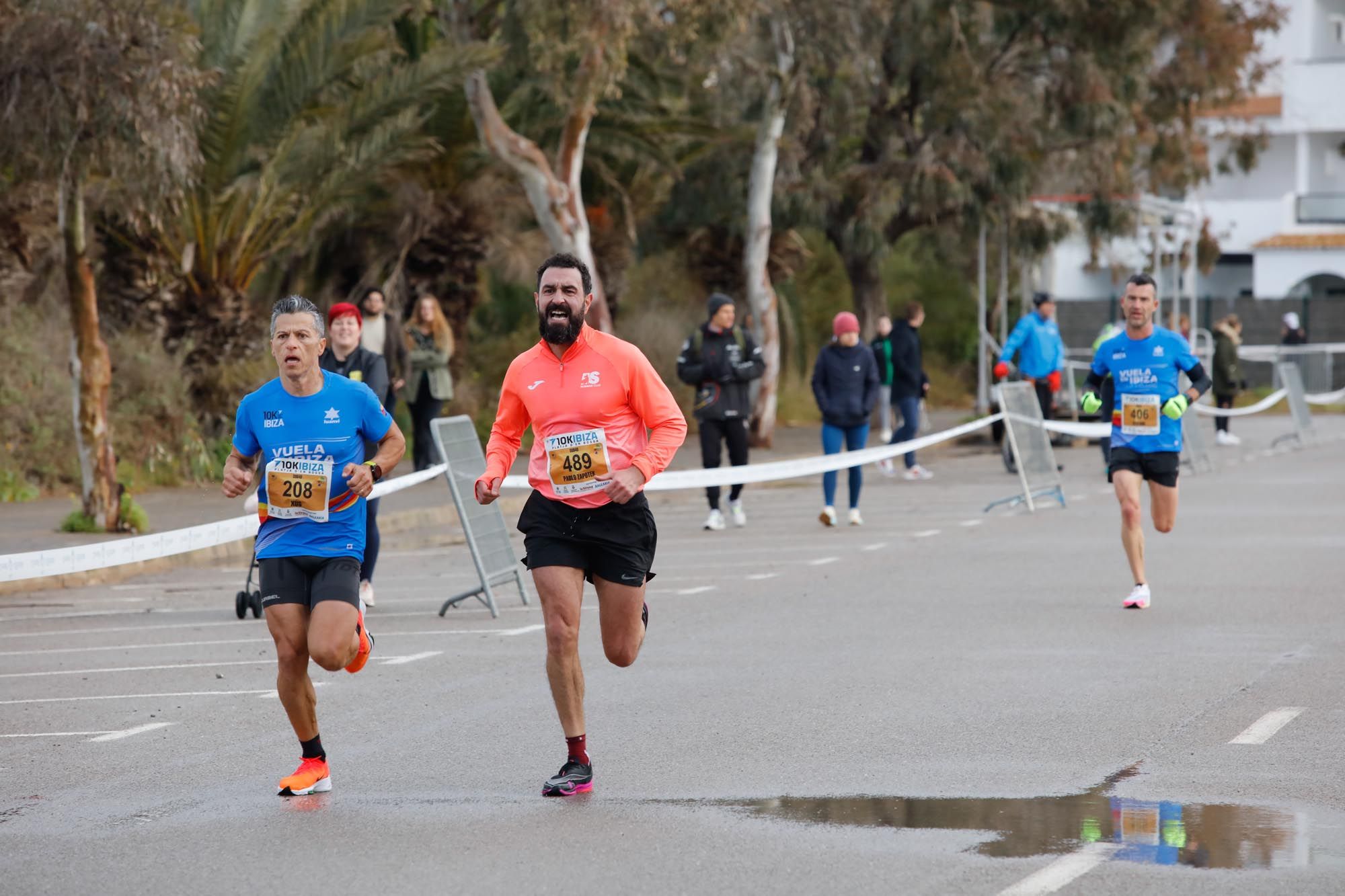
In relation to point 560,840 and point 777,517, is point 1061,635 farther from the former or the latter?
point 777,517

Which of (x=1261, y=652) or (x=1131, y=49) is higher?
(x=1131, y=49)

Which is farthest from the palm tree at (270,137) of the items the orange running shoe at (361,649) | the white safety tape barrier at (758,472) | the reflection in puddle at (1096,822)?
the reflection in puddle at (1096,822)

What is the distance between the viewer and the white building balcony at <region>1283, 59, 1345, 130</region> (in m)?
57.5

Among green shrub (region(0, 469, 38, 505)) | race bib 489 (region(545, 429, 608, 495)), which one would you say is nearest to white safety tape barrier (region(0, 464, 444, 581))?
race bib 489 (region(545, 429, 608, 495))

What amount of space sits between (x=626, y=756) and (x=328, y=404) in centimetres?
184

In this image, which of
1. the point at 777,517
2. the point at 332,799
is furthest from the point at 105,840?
the point at 777,517

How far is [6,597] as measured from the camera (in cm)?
1373

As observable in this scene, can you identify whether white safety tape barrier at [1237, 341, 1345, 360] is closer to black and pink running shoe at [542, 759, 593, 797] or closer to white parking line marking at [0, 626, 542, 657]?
white parking line marking at [0, 626, 542, 657]

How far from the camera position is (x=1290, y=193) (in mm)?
58062

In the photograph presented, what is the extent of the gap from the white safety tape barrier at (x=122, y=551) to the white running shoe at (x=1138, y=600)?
4.65 metres

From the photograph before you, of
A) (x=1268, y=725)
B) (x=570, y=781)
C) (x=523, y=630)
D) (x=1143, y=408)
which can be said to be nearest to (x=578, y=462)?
(x=570, y=781)

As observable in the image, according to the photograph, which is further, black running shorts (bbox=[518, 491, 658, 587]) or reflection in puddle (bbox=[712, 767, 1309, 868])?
black running shorts (bbox=[518, 491, 658, 587])

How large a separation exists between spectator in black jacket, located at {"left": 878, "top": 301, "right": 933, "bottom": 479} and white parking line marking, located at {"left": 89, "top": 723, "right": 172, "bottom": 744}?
15020 mm

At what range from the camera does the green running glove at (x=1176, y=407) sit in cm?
1162
